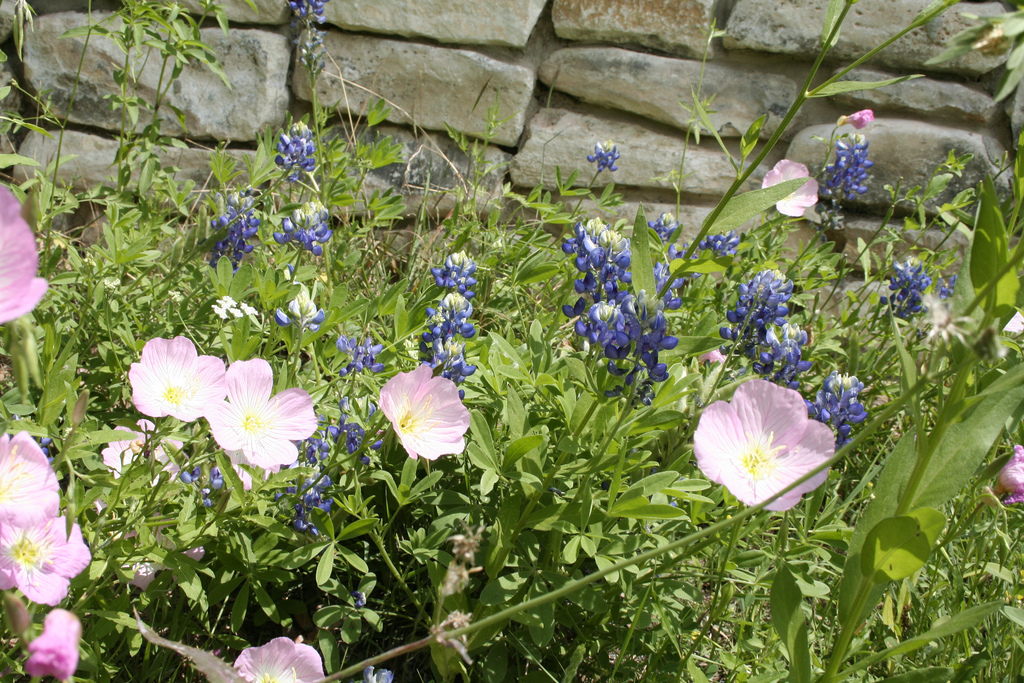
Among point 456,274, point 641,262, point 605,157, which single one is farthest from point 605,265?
point 605,157

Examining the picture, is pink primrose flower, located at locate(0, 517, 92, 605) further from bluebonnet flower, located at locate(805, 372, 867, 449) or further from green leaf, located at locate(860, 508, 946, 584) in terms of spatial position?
bluebonnet flower, located at locate(805, 372, 867, 449)

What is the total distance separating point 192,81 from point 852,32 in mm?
2674

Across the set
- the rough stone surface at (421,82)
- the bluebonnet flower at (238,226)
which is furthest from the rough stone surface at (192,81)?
the bluebonnet flower at (238,226)

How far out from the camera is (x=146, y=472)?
1.26m

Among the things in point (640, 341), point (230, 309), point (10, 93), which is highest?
point (640, 341)

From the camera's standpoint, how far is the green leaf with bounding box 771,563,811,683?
3.65 ft

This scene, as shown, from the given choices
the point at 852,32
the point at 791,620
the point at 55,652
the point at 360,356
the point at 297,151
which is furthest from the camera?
the point at 852,32

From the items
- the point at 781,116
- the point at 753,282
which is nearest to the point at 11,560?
the point at 753,282

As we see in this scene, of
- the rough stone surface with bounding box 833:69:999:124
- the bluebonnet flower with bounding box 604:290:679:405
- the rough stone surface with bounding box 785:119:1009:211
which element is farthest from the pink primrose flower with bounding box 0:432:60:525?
the rough stone surface with bounding box 833:69:999:124

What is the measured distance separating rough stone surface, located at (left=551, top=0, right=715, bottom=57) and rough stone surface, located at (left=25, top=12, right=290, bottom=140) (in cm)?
118

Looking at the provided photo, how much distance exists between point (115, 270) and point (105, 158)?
1.37 metres

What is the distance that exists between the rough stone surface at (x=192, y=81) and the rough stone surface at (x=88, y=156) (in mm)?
68

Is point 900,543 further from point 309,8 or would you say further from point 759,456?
point 309,8

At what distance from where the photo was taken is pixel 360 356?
1526mm
